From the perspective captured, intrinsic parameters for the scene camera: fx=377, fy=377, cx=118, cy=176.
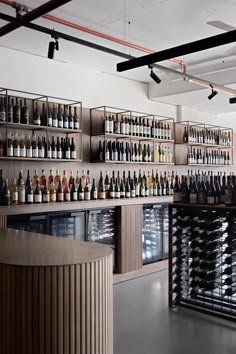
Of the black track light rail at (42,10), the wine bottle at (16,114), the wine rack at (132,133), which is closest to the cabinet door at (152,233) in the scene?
the wine rack at (132,133)

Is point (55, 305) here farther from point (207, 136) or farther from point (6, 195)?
point (207, 136)

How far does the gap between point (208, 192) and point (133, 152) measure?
2.39m

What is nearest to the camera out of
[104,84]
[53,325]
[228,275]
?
[53,325]

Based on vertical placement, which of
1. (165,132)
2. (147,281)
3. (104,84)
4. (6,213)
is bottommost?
(147,281)

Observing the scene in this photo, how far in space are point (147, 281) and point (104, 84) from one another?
10.1 feet

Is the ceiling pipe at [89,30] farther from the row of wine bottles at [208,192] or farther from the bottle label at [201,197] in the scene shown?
the bottle label at [201,197]

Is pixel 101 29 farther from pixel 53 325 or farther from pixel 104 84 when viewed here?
pixel 53 325

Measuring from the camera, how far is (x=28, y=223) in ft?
14.1

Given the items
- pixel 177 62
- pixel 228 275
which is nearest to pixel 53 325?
pixel 228 275

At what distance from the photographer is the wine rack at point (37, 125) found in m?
4.50

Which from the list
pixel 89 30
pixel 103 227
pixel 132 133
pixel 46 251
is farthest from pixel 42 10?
pixel 132 133

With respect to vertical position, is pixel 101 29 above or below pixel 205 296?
above

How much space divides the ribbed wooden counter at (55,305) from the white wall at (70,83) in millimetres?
3584

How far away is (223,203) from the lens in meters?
3.83
